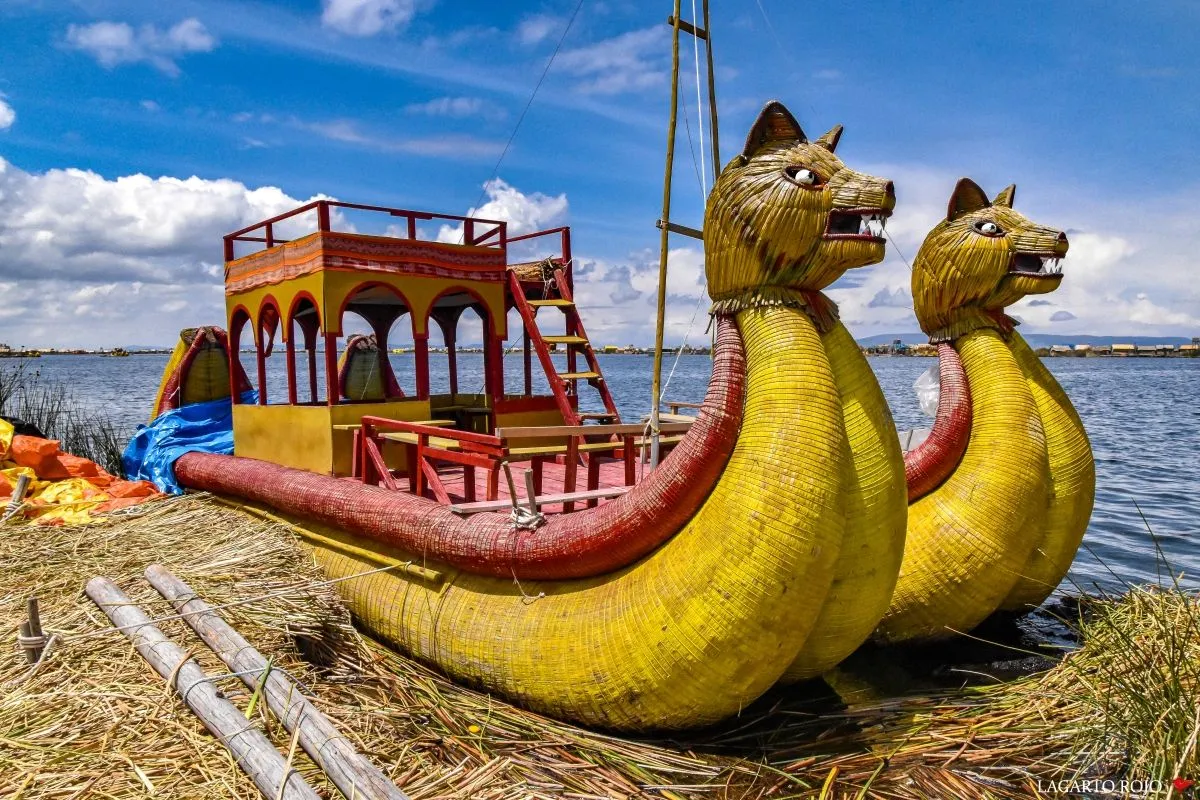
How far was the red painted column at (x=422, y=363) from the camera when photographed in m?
9.00

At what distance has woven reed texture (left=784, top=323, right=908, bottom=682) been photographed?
4844mm

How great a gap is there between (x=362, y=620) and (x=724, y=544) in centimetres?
365

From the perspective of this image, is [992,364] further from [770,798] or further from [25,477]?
[25,477]

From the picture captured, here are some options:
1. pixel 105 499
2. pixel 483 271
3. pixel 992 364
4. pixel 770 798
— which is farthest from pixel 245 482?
pixel 992 364

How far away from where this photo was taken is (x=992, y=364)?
22.8ft

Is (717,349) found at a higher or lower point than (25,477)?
higher

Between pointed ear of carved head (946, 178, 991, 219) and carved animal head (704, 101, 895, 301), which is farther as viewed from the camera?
pointed ear of carved head (946, 178, 991, 219)

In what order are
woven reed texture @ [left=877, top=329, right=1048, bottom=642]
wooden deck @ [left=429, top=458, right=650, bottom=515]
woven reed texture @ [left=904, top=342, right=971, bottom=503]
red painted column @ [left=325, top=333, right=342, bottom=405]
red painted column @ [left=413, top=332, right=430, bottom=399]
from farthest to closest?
red painted column @ [left=413, top=332, right=430, bottom=399], red painted column @ [left=325, top=333, right=342, bottom=405], wooden deck @ [left=429, top=458, right=650, bottom=515], woven reed texture @ [left=904, top=342, right=971, bottom=503], woven reed texture @ [left=877, top=329, right=1048, bottom=642]

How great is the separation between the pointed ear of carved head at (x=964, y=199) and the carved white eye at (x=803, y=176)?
296 centimetres

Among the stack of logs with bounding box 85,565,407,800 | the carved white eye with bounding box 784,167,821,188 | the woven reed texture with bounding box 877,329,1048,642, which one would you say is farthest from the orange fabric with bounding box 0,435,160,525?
the woven reed texture with bounding box 877,329,1048,642

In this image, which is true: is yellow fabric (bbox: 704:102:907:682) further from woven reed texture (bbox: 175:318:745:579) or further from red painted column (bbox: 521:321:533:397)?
red painted column (bbox: 521:321:533:397)

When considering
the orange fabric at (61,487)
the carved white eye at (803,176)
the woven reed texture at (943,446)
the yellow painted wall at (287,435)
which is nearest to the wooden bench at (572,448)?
the woven reed texture at (943,446)

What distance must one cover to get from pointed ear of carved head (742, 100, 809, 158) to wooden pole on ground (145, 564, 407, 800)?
157 inches

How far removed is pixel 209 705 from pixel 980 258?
6567 mm
